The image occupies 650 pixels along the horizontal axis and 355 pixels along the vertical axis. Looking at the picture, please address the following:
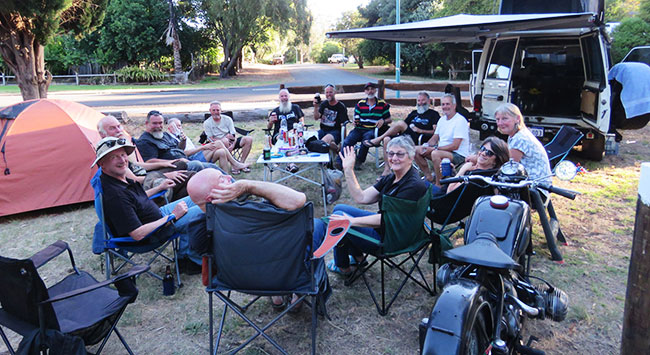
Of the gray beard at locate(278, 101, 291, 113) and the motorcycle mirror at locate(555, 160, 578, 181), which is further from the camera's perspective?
the gray beard at locate(278, 101, 291, 113)

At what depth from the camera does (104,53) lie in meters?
24.2

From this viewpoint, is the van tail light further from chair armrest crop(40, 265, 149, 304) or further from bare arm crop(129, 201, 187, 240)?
chair armrest crop(40, 265, 149, 304)

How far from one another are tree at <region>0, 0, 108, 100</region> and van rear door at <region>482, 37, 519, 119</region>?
768 cm

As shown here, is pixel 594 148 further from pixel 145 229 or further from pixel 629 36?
→ pixel 629 36

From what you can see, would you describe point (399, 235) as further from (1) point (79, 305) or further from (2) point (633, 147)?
(2) point (633, 147)

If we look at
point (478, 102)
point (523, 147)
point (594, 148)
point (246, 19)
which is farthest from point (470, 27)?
point (246, 19)

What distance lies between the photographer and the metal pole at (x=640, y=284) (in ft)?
5.18

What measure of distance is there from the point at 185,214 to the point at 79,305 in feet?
3.56

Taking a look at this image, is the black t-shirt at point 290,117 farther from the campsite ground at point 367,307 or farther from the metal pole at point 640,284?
the metal pole at point 640,284

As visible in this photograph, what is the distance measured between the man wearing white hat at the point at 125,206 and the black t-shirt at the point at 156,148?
157cm

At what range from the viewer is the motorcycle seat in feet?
5.87

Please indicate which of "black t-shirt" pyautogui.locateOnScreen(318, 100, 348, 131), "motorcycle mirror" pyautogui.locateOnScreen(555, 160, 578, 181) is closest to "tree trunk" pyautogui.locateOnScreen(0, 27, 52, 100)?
"black t-shirt" pyautogui.locateOnScreen(318, 100, 348, 131)

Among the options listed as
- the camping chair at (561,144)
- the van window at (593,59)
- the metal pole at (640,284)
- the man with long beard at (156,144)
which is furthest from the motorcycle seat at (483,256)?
the van window at (593,59)

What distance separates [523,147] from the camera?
363cm
